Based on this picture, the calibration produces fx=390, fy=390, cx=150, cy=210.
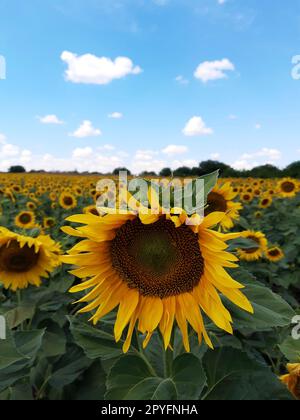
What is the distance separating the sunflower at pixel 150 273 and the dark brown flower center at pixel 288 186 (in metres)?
9.12

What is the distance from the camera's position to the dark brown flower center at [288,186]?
32.8ft

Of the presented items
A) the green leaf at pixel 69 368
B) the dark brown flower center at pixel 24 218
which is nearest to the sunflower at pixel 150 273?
the green leaf at pixel 69 368

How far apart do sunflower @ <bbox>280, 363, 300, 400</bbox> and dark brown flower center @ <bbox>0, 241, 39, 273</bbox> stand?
2.12m

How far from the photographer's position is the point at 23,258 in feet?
10.1

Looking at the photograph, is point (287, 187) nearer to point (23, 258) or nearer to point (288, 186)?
point (288, 186)

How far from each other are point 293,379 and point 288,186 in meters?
9.23

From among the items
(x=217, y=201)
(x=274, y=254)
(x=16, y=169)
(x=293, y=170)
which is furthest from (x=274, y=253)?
(x=16, y=169)

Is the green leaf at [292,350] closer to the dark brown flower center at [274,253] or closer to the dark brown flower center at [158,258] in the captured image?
the dark brown flower center at [158,258]

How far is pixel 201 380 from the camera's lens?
134cm

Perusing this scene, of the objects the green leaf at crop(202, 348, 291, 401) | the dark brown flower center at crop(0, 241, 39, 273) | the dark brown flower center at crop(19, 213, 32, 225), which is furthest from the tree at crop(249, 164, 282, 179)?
the green leaf at crop(202, 348, 291, 401)

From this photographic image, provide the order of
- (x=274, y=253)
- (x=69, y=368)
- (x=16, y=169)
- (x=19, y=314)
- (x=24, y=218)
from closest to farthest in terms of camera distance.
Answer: (x=69, y=368) < (x=19, y=314) < (x=274, y=253) < (x=24, y=218) < (x=16, y=169)

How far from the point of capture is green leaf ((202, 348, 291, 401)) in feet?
4.72

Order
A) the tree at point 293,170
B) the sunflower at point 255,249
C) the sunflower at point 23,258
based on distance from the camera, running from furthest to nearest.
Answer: the tree at point 293,170, the sunflower at point 255,249, the sunflower at point 23,258
